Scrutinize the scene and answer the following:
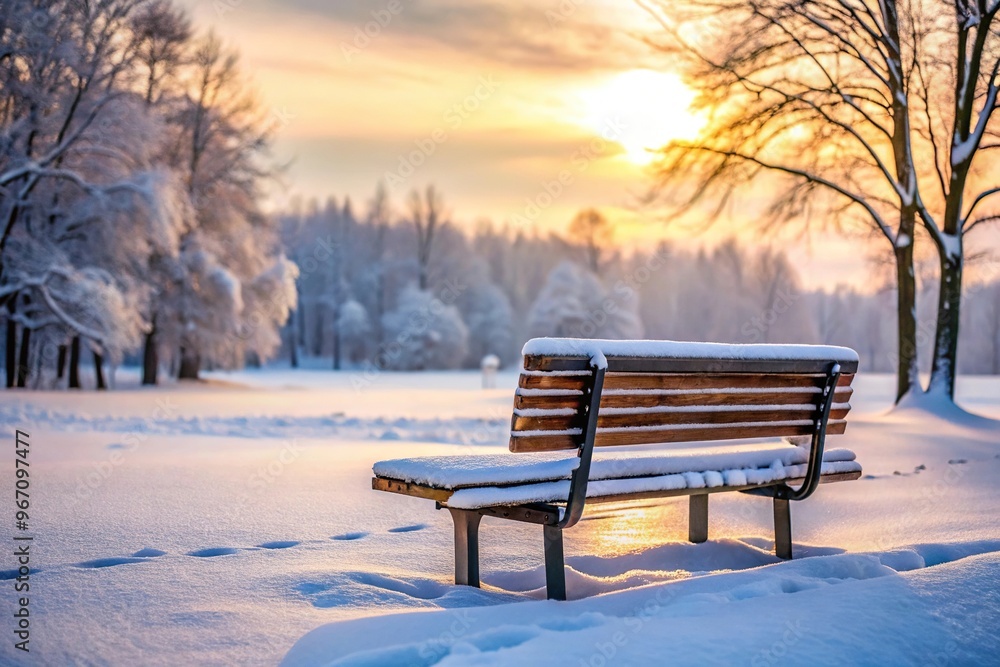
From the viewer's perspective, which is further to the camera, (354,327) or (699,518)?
(354,327)

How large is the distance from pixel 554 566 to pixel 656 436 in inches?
33.1

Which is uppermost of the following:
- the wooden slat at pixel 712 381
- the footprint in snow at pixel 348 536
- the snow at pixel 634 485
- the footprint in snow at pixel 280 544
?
the wooden slat at pixel 712 381

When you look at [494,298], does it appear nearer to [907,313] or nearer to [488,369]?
[488,369]

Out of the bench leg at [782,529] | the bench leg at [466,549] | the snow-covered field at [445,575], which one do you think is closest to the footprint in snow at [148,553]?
the snow-covered field at [445,575]

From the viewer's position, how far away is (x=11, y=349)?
22203 millimetres

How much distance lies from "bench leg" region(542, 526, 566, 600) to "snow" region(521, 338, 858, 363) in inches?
31.4

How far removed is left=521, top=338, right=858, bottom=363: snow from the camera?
3615mm

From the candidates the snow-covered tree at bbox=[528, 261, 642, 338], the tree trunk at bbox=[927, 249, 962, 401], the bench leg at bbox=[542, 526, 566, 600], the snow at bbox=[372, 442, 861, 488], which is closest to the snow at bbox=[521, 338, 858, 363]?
the snow at bbox=[372, 442, 861, 488]

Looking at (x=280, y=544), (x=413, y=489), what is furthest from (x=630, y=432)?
(x=280, y=544)

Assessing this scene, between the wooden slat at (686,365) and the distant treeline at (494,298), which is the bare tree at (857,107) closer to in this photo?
the wooden slat at (686,365)

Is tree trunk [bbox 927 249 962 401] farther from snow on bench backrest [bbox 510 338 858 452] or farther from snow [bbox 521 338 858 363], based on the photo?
snow [bbox 521 338 858 363]

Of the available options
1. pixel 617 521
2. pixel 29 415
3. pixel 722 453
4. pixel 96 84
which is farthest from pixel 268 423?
pixel 96 84

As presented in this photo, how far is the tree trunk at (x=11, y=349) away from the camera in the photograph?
70.0 ft

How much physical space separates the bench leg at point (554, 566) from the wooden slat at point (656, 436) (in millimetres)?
376
